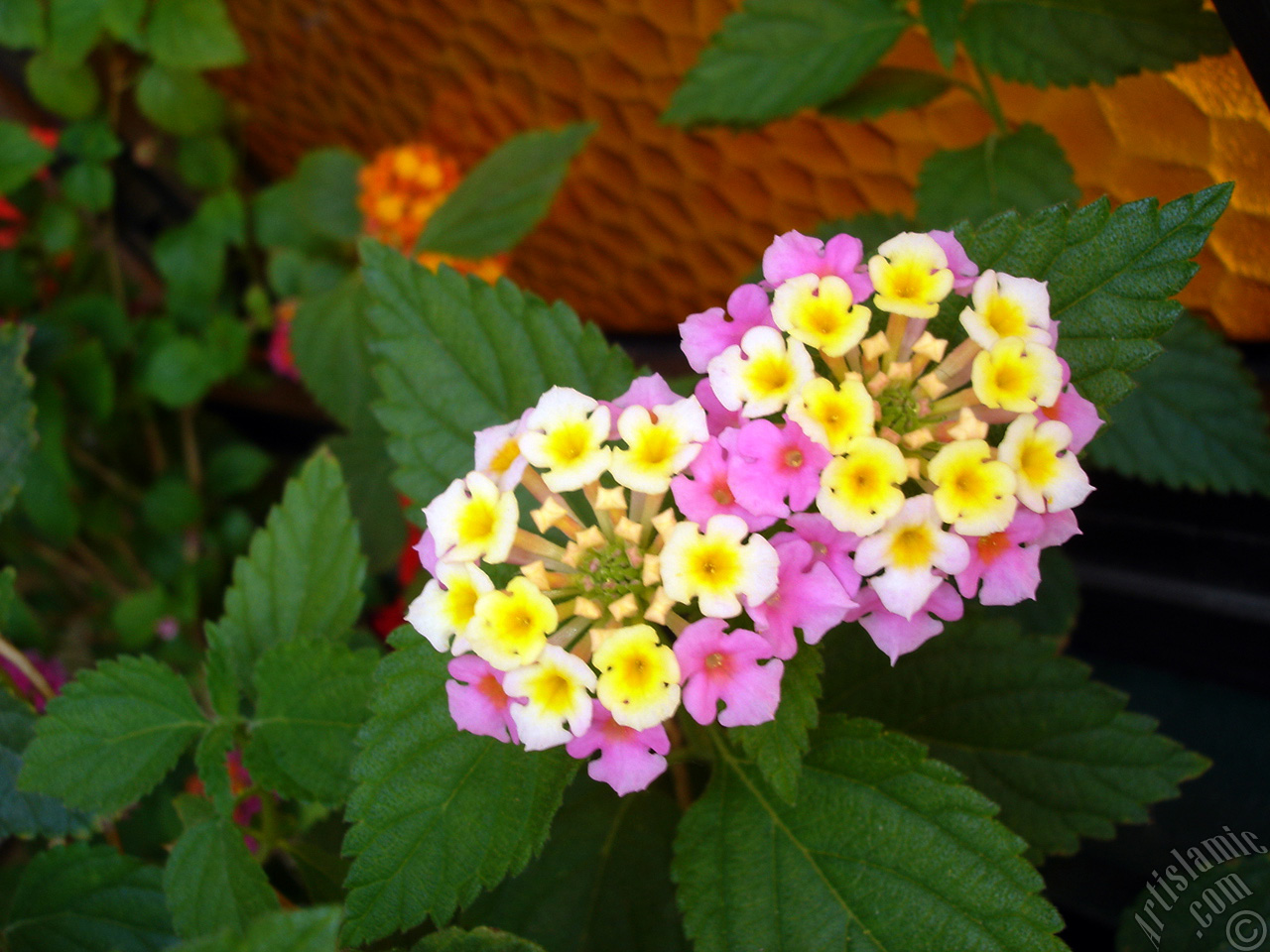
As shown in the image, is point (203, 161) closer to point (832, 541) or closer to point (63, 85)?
point (63, 85)

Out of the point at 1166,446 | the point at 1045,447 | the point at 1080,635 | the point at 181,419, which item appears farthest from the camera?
the point at 181,419

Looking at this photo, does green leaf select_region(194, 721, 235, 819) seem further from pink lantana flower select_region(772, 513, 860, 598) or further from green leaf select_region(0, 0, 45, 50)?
green leaf select_region(0, 0, 45, 50)

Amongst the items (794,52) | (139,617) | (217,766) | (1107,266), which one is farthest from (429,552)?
(139,617)

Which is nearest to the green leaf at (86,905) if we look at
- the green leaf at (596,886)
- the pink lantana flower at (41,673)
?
the pink lantana flower at (41,673)

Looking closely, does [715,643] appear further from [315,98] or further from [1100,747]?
[315,98]

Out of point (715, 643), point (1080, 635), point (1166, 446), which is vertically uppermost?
point (715, 643)

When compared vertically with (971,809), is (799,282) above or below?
above

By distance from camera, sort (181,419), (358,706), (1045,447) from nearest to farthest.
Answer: (1045,447), (358,706), (181,419)

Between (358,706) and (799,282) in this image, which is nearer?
(799,282)

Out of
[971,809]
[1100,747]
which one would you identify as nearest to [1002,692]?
[1100,747]
